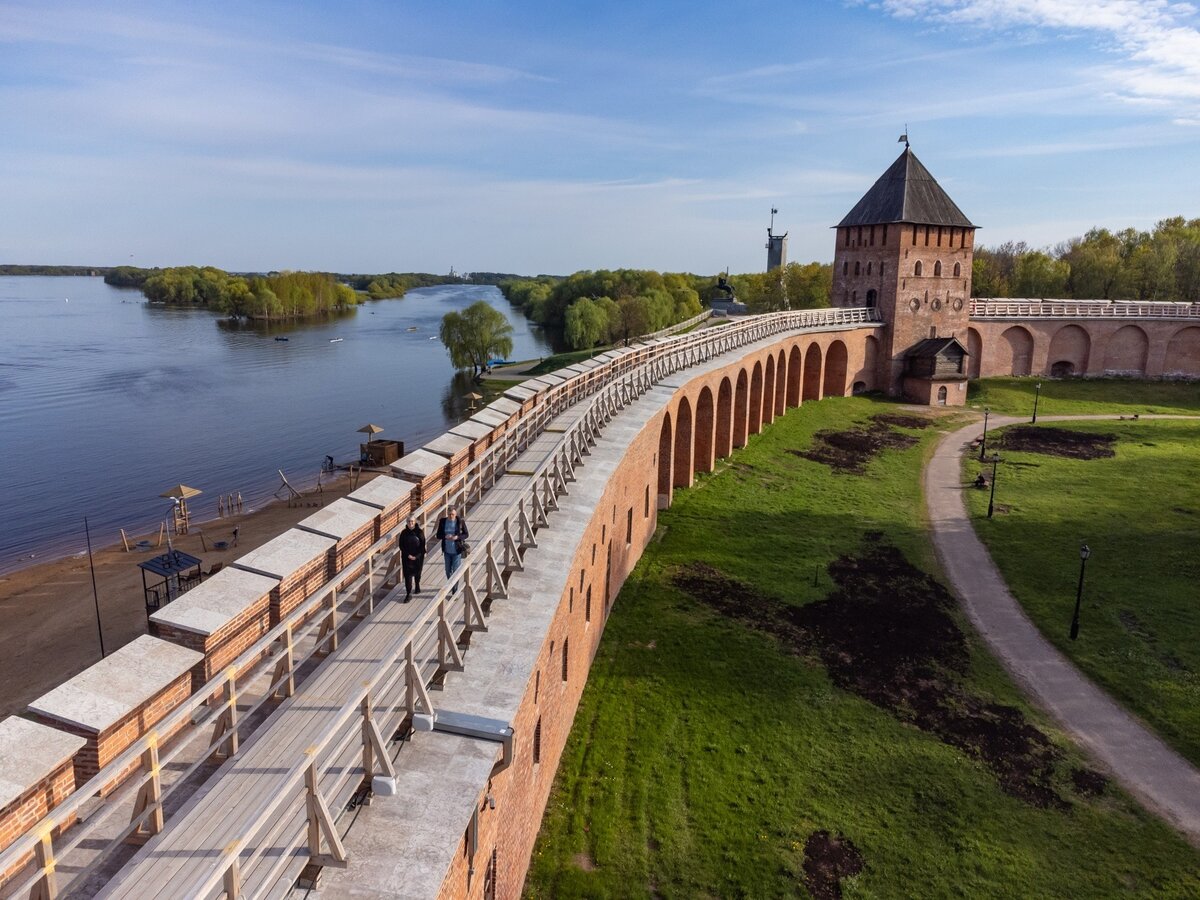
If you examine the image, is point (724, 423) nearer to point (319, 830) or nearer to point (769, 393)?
point (769, 393)

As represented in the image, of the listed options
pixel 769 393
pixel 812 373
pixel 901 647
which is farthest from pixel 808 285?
pixel 901 647

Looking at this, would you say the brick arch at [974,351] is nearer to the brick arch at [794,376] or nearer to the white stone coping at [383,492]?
the brick arch at [794,376]

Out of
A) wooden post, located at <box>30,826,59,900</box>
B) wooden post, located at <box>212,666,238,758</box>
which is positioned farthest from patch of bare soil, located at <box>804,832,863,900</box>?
wooden post, located at <box>30,826,59,900</box>

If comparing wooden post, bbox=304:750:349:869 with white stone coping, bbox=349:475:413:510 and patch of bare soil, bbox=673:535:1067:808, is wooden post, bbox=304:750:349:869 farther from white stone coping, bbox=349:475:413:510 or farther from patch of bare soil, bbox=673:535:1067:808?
patch of bare soil, bbox=673:535:1067:808

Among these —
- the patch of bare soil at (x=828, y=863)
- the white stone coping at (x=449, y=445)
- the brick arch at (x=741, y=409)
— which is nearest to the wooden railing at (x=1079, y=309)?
the brick arch at (x=741, y=409)

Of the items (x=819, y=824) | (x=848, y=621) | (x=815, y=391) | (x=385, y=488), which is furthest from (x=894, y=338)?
(x=385, y=488)

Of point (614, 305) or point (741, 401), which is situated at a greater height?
point (614, 305)
